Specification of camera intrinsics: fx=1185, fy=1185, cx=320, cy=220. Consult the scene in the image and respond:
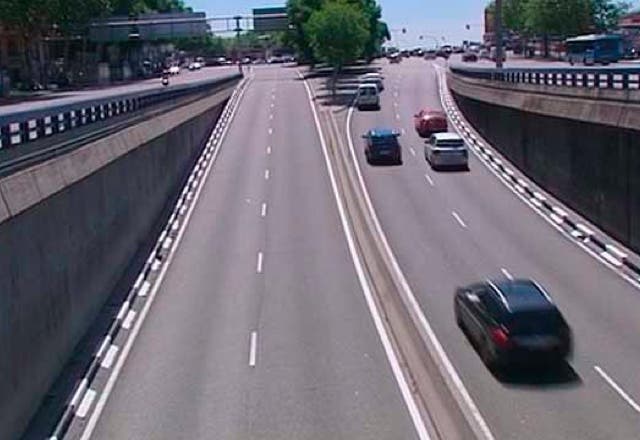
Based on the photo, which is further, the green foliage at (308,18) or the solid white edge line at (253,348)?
the green foliage at (308,18)

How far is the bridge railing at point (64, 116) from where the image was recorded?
77.3ft

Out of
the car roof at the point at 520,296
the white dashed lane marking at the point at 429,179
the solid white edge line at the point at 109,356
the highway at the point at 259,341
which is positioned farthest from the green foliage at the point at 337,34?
the car roof at the point at 520,296

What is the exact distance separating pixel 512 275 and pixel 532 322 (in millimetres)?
10165

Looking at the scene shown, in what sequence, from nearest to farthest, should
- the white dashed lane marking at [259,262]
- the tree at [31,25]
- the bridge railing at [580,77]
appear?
the white dashed lane marking at [259,262] < the bridge railing at [580,77] < the tree at [31,25]

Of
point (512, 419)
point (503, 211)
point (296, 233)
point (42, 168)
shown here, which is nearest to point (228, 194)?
point (296, 233)

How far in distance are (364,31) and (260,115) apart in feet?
91.7

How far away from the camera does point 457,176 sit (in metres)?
53.2

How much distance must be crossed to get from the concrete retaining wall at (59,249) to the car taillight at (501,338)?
29.3ft

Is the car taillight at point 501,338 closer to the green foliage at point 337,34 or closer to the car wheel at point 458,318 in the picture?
the car wheel at point 458,318

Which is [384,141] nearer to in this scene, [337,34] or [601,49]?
[601,49]

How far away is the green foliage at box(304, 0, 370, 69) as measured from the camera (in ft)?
325

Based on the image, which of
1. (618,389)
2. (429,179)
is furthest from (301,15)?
(618,389)

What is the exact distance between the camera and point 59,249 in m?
25.1

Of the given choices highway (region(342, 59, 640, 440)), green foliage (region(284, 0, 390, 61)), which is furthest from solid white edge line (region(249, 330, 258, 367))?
green foliage (region(284, 0, 390, 61))
